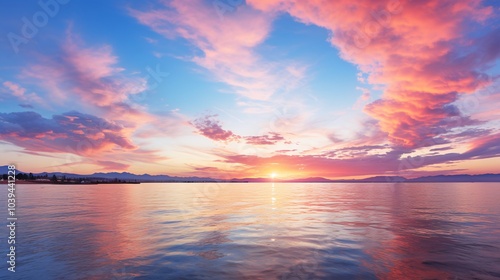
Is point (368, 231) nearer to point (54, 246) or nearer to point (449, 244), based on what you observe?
point (449, 244)

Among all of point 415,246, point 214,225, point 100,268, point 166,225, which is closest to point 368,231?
point 415,246

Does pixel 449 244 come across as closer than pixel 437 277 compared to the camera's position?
No

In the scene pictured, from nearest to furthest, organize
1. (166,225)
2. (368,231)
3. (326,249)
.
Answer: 1. (326,249)
2. (368,231)
3. (166,225)

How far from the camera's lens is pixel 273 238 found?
875 inches

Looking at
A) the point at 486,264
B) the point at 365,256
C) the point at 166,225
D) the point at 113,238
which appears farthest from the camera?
the point at 166,225

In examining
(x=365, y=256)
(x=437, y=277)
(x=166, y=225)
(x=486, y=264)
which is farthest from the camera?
(x=166, y=225)

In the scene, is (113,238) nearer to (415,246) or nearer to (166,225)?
(166,225)

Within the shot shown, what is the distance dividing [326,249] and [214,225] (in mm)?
13200

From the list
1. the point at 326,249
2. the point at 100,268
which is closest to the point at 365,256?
the point at 326,249

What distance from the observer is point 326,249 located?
743 inches

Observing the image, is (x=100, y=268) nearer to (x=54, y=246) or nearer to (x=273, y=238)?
(x=54, y=246)

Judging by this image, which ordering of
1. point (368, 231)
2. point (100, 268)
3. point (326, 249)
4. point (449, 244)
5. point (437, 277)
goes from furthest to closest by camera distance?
point (368, 231), point (449, 244), point (326, 249), point (100, 268), point (437, 277)

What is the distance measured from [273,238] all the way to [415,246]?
34.3 ft

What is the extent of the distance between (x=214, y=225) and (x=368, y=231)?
1513cm
